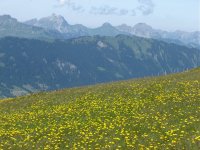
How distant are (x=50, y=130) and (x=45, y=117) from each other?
5.62 metres

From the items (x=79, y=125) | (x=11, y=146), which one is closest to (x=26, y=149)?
(x=11, y=146)

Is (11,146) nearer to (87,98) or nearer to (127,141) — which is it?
(127,141)

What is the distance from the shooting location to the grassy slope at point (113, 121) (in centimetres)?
2161

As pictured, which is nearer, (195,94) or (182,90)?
(195,94)

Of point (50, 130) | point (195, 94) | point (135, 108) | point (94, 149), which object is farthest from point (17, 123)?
point (195, 94)

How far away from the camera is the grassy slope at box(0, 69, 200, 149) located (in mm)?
21609

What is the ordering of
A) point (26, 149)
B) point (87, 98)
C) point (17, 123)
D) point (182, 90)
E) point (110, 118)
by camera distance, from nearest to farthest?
point (26, 149) → point (110, 118) → point (17, 123) → point (182, 90) → point (87, 98)

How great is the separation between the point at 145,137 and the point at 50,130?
735 centimetres

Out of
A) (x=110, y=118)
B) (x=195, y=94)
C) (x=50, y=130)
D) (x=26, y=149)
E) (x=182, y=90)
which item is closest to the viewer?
(x=26, y=149)

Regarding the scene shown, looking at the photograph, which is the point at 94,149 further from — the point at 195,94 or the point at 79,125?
the point at 195,94

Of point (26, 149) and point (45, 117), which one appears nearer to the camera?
point (26, 149)

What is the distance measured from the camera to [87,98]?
3928 centimetres

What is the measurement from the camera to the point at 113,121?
26.9 metres

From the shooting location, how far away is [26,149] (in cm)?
2200
